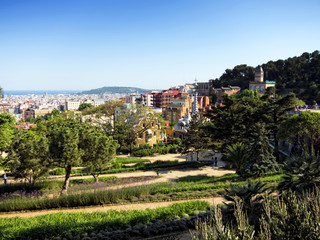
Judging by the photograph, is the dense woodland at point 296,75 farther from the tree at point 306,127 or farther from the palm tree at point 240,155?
the palm tree at point 240,155

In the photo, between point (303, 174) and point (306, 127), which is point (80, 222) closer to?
point (303, 174)

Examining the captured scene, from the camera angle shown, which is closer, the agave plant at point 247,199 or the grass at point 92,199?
the agave plant at point 247,199

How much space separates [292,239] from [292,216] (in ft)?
2.15

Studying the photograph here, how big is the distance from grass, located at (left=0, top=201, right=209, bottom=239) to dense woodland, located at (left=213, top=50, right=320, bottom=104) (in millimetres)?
63722

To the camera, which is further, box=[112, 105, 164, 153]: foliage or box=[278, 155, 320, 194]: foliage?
box=[112, 105, 164, 153]: foliage

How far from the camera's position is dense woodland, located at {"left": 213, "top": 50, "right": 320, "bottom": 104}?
69.0 meters

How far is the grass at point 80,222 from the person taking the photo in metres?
9.27

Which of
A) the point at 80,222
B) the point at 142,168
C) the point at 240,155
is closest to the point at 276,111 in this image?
the point at 240,155

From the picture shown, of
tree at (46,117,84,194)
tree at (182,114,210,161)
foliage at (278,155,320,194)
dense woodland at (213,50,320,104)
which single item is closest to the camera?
foliage at (278,155,320,194)

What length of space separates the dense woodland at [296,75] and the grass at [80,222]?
63722mm

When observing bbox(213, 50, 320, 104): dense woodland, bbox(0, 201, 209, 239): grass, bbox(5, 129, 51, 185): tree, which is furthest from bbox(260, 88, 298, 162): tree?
bbox(213, 50, 320, 104): dense woodland

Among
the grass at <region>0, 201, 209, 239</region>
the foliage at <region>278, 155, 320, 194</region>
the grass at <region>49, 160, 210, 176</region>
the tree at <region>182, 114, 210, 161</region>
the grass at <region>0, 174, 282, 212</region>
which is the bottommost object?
the grass at <region>49, 160, 210, 176</region>

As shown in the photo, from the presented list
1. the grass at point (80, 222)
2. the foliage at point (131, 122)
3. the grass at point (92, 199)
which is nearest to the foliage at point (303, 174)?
the grass at point (92, 199)

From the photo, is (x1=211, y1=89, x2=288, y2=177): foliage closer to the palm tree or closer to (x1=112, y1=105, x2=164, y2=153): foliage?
the palm tree
